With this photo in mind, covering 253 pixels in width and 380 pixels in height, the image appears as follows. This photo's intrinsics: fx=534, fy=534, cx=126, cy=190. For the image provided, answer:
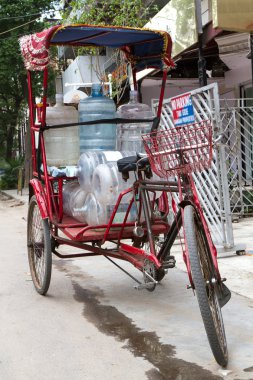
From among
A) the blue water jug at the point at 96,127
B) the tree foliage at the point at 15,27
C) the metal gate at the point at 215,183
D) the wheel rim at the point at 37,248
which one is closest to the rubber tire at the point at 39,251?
the wheel rim at the point at 37,248

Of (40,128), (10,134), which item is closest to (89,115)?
(40,128)

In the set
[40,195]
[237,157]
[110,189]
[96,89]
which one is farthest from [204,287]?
[237,157]

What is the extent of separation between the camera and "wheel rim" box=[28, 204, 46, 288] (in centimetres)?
533

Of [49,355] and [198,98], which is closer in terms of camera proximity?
[49,355]

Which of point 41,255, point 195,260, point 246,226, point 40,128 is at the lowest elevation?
point 246,226

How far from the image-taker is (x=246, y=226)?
8.96 metres

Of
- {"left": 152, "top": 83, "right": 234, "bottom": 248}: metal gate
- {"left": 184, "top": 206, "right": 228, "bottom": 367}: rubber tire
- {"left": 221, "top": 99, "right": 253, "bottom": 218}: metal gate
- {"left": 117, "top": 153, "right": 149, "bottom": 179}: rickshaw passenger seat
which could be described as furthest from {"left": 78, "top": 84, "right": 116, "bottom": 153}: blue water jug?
{"left": 221, "top": 99, "right": 253, "bottom": 218}: metal gate

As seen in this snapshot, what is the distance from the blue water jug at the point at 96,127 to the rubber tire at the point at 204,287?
215 centimetres

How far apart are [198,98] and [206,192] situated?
1.22m

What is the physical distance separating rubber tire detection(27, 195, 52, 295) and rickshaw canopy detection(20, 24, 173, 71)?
143 cm

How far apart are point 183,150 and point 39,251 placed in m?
2.55

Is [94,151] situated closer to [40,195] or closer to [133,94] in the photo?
[40,195]

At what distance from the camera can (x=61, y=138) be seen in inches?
222

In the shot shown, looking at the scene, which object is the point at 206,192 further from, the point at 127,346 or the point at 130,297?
the point at 127,346
